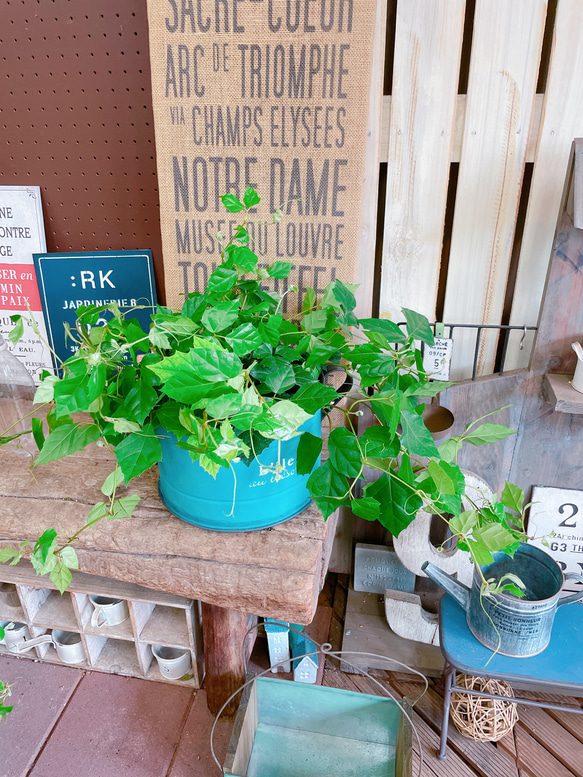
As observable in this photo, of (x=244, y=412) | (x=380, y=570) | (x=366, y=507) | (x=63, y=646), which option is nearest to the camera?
(x=244, y=412)

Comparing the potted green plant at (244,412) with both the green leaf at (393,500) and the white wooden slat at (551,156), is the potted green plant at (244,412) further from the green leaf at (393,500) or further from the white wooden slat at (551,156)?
the white wooden slat at (551,156)

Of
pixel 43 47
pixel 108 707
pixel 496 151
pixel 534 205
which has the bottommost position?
pixel 108 707

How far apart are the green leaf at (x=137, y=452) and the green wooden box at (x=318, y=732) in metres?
0.59

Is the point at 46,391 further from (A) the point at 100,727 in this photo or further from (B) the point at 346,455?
(A) the point at 100,727

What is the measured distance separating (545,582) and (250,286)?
2.97ft

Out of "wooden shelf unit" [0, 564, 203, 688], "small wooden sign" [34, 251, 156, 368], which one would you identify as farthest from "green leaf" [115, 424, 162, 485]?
"small wooden sign" [34, 251, 156, 368]

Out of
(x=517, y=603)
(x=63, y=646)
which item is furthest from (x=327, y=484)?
(x=63, y=646)

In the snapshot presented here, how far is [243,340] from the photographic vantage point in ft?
2.00

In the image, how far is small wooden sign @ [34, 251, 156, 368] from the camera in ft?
4.21

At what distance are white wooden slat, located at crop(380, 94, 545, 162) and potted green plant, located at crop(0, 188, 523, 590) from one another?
0.49 m

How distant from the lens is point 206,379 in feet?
1.81

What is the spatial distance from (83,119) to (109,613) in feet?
3.70

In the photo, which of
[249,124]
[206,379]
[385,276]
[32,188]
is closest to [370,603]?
[385,276]

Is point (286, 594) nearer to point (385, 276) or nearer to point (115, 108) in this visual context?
point (385, 276)
